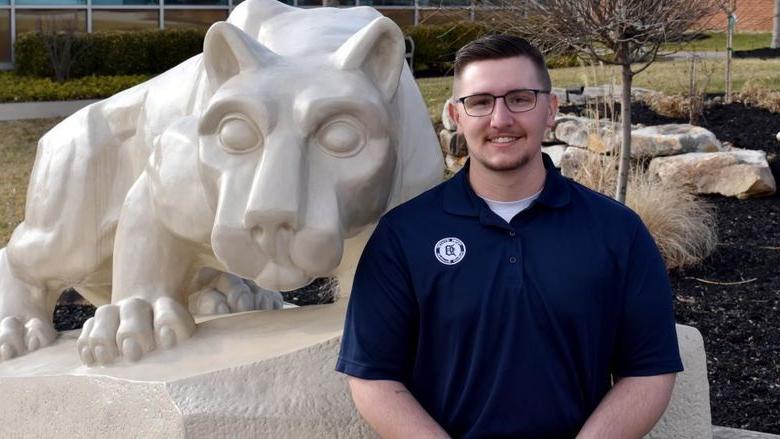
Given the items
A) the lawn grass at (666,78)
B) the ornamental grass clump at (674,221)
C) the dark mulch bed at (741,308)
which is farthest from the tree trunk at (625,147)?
the lawn grass at (666,78)

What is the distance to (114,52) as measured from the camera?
14.0 m

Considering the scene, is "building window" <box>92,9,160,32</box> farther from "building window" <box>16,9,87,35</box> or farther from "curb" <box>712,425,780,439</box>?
"curb" <box>712,425,780,439</box>

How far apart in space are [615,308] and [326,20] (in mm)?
1169

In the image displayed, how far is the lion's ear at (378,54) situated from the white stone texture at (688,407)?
1.20 metres

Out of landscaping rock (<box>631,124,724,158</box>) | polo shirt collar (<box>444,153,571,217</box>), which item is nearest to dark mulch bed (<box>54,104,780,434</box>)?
landscaping rock (<box>631,124,724,158</box>)

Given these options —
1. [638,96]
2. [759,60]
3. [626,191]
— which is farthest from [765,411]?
[759,60]

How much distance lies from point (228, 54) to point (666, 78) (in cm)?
1209

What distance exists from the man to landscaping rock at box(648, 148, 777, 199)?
589 cm

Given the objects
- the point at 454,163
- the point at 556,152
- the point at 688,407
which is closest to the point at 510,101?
the point at 688,407

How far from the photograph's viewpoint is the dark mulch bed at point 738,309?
471 centimetres

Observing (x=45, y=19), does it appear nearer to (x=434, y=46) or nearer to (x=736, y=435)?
(x=434, y=46)

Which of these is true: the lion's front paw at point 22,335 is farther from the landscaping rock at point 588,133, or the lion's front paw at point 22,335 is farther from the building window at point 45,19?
the building window at point 45,19

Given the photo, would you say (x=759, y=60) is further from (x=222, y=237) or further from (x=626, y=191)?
(x=222, y=237)

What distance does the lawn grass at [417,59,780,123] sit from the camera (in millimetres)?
12273
